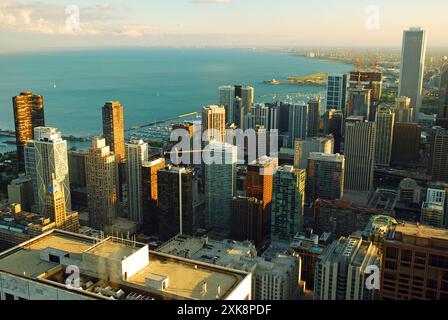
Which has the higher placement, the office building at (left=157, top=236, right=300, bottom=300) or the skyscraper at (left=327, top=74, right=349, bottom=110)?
→ the skyscraper at (left=327, top=74, right=349, bottom=110)

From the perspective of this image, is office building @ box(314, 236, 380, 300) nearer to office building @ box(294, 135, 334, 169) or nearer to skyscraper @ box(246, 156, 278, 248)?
skyscraper @ box(246, 156, 278, 248)

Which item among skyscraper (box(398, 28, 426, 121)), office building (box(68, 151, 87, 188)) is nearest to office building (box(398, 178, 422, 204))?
skyscraper (box(398, 28, 426, 121))

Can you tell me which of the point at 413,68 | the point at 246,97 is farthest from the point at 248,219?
the point at 413,68

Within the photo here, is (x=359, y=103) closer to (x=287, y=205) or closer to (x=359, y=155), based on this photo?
(x=359, y=155)

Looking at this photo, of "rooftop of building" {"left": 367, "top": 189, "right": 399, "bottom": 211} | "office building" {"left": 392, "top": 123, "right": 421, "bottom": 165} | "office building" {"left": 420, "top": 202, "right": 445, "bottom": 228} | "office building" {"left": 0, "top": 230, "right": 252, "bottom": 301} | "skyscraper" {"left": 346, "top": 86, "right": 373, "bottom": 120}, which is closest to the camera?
"office building" {"left": 0, "top": 230, "right": 252, "bottom": 301}

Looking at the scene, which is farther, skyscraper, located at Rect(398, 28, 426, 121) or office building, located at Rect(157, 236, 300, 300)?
skyscraper, located at Rect(398, 28, 426, 121)

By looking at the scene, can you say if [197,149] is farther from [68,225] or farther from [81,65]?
[81,65]
